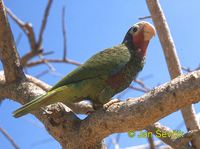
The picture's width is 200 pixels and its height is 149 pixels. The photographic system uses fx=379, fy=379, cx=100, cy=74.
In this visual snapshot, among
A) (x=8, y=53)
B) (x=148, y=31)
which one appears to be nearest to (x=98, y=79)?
(x=148, y=31)

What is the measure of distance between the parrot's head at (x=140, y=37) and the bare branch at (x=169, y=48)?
3.4 inches

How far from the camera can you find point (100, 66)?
8.94 ft

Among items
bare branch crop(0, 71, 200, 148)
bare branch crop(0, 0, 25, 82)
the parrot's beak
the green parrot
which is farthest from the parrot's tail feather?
the parrot's beak

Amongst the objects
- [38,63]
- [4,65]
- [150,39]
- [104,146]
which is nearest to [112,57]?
[150,39]

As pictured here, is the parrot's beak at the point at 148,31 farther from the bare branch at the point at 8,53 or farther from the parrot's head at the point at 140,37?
the bare branch at the point at 8,53

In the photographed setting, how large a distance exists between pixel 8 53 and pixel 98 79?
0.80m

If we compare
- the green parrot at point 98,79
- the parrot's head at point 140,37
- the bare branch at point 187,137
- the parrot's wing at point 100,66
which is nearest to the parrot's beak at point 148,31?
the parrot's head at point 140,37

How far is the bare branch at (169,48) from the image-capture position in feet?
9.56

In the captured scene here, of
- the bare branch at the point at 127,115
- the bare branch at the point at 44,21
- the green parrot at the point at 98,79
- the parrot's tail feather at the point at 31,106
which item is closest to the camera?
the bare branch at the point at 127,115

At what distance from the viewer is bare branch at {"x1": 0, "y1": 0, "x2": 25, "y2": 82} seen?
2986mm

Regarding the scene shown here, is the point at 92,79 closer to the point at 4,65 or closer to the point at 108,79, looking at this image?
the point at 108,79

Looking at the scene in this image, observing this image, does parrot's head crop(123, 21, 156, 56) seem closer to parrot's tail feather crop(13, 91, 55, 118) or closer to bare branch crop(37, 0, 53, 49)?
bare branch crop(37, 0, 53, 49)

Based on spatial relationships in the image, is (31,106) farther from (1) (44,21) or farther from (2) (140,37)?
(1) (44,21)

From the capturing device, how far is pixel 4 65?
3.01m
